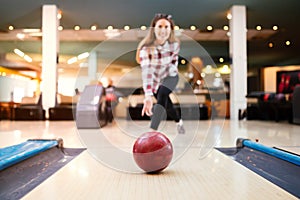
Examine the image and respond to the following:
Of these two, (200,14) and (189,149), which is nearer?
(189,149)

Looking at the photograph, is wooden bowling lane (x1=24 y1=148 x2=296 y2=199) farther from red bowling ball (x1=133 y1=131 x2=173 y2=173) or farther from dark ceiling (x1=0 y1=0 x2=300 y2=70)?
dark ceiling (x1=0 y1=0 x2=300 y2=70)

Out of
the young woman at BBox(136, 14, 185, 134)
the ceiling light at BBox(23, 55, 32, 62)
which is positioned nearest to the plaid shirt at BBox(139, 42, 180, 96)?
the young woman at BBox(136, 14, 185, 134)

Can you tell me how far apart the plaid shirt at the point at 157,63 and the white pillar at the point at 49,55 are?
159 inches

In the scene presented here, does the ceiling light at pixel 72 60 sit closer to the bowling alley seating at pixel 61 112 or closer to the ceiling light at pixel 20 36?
the ceiling light at pixel 20 36

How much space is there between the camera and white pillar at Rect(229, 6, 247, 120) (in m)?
6.93

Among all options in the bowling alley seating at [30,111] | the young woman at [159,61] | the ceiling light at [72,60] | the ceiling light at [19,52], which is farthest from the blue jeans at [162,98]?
the ceiling light at [19,52]

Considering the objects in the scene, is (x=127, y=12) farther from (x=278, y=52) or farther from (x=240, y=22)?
(x=278, y=52)

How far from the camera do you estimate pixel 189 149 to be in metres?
2.57

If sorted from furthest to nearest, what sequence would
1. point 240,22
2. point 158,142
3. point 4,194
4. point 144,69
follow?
point 240,22
point 144,69
point 158,142
point 4,194

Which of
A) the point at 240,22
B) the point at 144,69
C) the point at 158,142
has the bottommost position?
the point at 158,142

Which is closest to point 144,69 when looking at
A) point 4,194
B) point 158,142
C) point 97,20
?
point 158,142

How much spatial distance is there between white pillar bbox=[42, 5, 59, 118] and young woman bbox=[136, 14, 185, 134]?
12.8 feet

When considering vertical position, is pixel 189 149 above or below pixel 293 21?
below

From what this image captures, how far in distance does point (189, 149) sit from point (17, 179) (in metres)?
1.43
